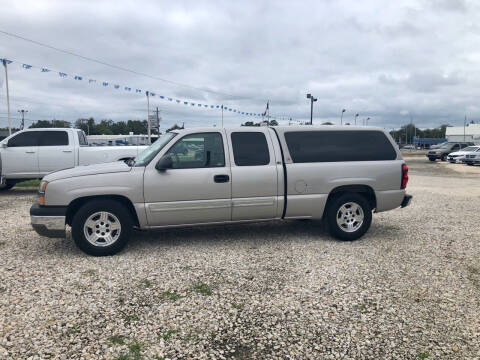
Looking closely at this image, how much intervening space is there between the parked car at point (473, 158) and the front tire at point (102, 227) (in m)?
27.7

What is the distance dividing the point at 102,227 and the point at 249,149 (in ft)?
7.81

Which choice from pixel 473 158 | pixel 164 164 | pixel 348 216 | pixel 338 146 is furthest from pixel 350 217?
pixel 473 158

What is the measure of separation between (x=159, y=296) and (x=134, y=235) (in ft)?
8.25

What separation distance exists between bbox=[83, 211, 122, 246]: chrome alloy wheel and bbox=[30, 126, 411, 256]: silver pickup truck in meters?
0.01

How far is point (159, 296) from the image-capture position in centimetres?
380

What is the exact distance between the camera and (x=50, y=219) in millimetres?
4777

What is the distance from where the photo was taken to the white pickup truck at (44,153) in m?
10.1

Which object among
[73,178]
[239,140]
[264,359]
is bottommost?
[264,359]

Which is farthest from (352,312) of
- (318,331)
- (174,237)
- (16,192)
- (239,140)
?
(16,192)

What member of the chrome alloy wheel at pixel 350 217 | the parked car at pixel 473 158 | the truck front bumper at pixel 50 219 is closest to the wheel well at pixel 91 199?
the truck front bumper at pixel 50 219

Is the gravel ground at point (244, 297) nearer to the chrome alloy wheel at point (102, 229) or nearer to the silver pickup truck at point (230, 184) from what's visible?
the chrome alloy wheel at point (102, 229)

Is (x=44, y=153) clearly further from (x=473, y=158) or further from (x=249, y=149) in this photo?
(x=473, y=158)

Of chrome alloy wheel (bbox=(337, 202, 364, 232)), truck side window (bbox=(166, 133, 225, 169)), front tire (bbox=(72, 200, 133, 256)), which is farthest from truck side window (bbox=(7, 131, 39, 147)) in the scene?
chrome alloy wheel (bbox=(337, 202, 364, 232))

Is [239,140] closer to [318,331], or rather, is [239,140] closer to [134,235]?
[134,235]
